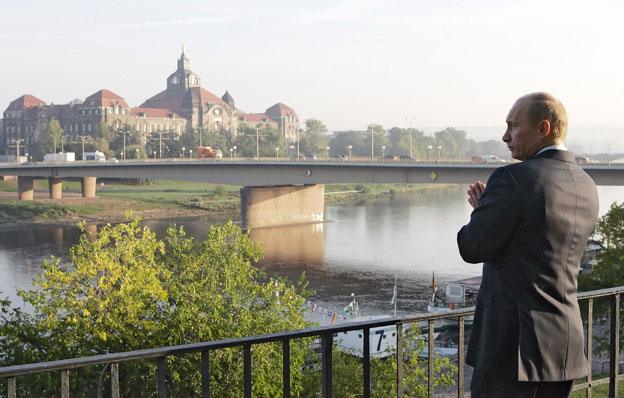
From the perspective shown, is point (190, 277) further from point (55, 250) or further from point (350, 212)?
point (350, 212)

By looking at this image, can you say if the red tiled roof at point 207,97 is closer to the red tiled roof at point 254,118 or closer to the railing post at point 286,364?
the red tiled roof at point 254,118

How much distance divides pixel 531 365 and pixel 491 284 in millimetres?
284

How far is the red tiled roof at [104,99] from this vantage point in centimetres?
11200

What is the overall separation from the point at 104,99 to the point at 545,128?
114 metres

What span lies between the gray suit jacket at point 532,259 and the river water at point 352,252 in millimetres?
22181

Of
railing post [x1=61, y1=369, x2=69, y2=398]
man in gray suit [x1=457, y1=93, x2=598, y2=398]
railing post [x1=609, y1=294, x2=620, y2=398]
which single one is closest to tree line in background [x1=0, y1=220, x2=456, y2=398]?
railing post [x1=609, y1=294, x2=620, y2=398]

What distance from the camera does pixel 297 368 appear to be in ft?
45.1

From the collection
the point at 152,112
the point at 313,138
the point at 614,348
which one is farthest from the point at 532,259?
the point at 152,112

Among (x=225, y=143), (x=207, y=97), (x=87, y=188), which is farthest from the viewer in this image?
(x=207, y=97)

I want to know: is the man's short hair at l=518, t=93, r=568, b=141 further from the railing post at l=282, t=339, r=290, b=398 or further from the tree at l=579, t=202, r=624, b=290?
the tree at l=579, t=202, r=624, b=290

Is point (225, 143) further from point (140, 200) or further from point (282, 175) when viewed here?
point (282, 175)

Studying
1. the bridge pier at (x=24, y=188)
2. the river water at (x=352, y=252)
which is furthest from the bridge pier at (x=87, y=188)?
the river water at (x=352, y=252)

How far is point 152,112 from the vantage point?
122m

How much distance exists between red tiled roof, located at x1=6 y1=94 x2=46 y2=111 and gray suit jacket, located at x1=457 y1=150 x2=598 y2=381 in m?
122
